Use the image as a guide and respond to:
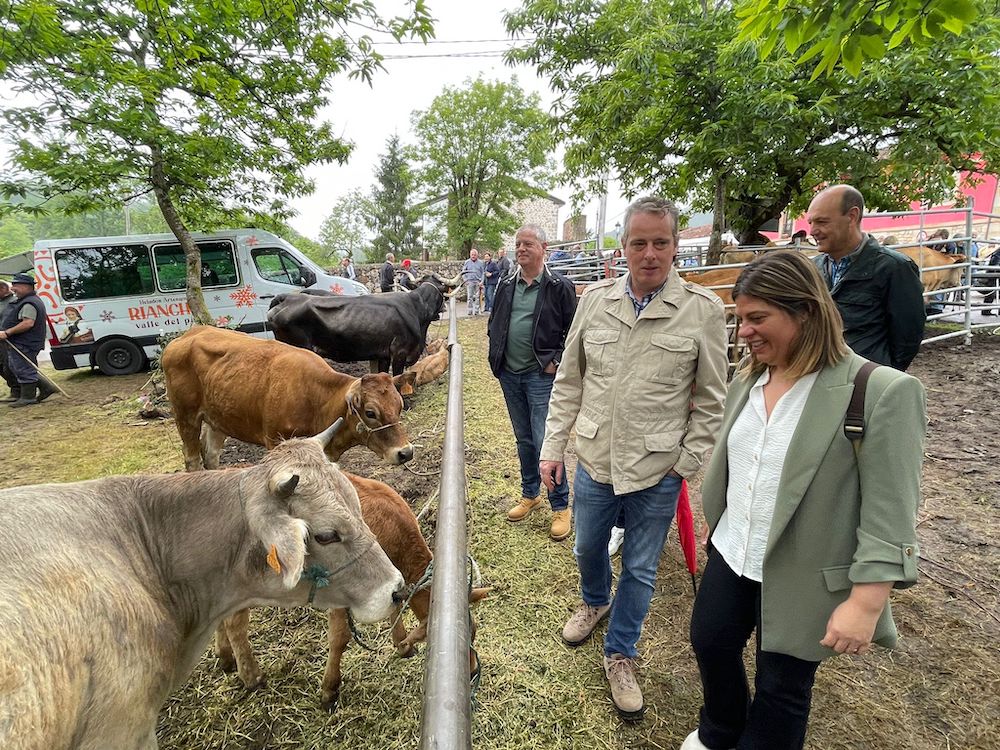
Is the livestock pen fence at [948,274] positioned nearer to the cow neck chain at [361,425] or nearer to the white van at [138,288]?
the cow neck chain at [361,425]

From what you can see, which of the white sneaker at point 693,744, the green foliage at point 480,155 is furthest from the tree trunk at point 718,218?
the green foliage at point 480,155

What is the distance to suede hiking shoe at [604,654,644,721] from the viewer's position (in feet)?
7.10

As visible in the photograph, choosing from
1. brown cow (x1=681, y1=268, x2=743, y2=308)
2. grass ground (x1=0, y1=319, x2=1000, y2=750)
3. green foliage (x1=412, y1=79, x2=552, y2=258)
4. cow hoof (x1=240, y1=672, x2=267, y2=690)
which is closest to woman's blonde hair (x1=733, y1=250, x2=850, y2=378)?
grass ground (x1=0, y1=319, x2=1000, y2=750)

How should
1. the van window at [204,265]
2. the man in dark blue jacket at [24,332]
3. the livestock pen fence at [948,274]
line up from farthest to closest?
the van window at [204,265] < the man in dark blue jacket at [24,332] < the livestock pen fence at [948,274]

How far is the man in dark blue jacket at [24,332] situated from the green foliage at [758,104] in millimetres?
10033

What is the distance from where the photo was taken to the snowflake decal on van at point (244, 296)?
10.2 m

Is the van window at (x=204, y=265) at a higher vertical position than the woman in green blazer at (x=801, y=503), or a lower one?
higher

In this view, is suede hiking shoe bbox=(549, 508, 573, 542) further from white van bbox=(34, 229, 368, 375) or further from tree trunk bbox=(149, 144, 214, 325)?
white van bbox=(34, 229, 368, 375)

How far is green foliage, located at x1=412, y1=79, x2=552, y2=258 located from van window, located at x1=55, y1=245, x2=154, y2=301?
28.0 metres

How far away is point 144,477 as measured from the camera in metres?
1.93

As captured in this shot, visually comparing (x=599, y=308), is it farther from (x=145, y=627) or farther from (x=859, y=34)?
(x=145, y=627)

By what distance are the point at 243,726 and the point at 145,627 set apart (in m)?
1.01

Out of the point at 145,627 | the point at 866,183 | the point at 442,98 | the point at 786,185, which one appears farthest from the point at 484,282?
the point at 442,98

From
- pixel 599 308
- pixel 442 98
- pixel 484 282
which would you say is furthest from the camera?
pixel 442 98
